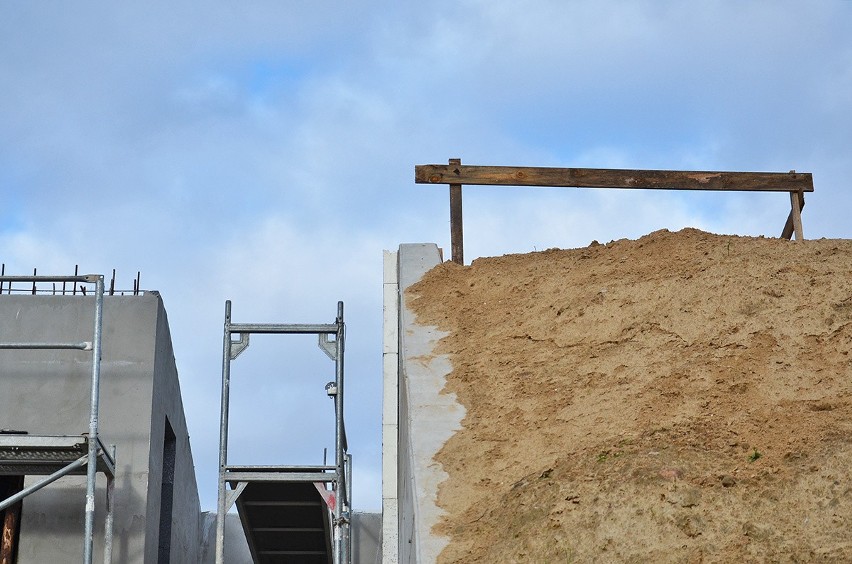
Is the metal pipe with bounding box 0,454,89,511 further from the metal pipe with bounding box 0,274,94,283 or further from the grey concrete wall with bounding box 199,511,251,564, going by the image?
the grey concrete wall with bounding box 199,511,251,564

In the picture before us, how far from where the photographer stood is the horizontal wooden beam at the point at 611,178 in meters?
13.4

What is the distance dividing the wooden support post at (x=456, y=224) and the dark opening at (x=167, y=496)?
389 cm

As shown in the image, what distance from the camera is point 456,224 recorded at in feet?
44.3

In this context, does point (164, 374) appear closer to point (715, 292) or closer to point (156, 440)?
point (156, 440)

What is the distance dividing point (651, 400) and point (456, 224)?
4458mm

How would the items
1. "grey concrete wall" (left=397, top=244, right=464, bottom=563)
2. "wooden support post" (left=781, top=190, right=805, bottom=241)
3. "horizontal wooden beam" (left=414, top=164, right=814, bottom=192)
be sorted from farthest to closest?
"wooden support post" (left=781, top=190, right=805, bottom=241)
"horizontal wooden beam" (left=414, top=164, right=814, bottom=192)
"grey concrete wall" (left=397, top=244, right=464, bottom=563)

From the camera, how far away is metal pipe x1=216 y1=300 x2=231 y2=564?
487 inches

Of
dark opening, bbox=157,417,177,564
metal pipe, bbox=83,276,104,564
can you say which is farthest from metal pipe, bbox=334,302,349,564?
metal pipe, bbox=83,276,104,564

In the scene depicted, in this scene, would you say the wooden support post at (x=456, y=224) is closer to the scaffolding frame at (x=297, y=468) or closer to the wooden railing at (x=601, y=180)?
the wooden railing at (x=601, y=180)

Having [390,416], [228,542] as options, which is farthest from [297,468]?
[228,542]

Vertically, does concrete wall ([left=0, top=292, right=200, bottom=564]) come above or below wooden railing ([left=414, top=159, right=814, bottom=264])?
below

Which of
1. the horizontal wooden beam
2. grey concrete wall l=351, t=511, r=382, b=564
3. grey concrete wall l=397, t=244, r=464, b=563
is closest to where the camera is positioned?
grey concrete wall l=397, t=244, r=464, b=563

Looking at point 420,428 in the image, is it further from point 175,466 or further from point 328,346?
point 175,466

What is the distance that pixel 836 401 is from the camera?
30.6 ft
